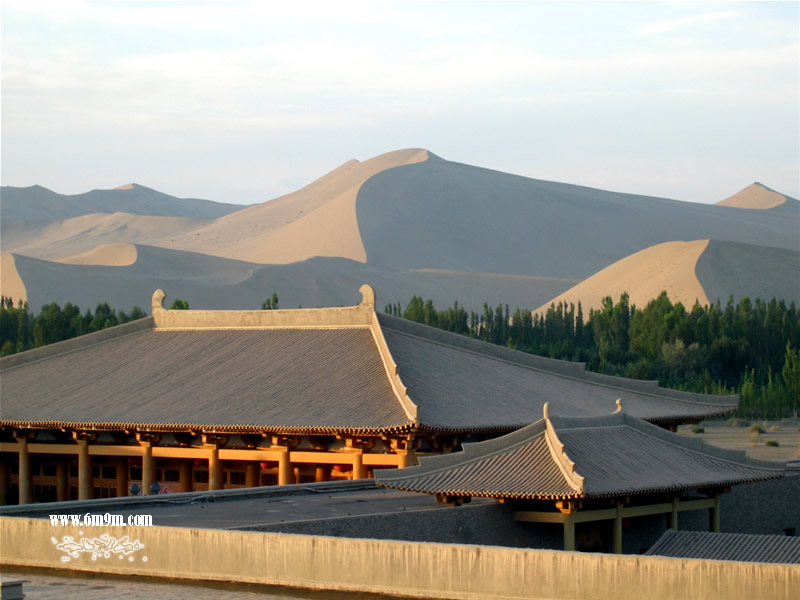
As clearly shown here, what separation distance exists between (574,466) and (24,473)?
16191 mm

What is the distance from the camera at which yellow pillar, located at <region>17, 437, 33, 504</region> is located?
32.0 m

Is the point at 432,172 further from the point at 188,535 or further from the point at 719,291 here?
the point at 188,535

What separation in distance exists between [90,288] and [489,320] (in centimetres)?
5850

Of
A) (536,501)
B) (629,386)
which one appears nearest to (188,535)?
(536,501)

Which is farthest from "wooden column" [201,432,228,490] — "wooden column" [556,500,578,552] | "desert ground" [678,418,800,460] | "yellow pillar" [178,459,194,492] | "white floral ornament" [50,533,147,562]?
"desert ground" [678,418,800,460]

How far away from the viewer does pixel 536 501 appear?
2203 cm

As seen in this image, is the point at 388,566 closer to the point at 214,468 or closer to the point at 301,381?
the point at 214,468

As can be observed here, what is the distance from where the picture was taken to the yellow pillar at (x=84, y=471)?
102 feet

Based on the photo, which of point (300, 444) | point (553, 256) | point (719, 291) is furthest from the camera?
point (553, 256)

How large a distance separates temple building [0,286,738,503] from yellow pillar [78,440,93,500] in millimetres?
30

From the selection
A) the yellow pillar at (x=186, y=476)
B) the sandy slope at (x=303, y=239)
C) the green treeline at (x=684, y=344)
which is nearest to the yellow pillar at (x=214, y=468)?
the yellow pillar at (x=186, y=476)

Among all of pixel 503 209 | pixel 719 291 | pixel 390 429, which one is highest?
pixel 503 209

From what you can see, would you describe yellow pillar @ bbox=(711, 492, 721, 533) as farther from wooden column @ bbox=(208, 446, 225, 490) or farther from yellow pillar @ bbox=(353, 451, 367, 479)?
wooden column @ bbox=(208, 446, 225, 490)

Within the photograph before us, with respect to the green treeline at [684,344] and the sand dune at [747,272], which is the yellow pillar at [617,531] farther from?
the sand dune at [747,272]
